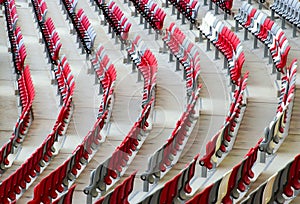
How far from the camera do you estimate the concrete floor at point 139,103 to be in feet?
19.5

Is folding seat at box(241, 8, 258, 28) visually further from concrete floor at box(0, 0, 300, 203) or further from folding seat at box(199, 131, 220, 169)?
folding seat at box(199, 131, 220, 169)

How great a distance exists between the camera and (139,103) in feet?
23.3

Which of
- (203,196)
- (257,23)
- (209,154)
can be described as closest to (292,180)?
(203,196)

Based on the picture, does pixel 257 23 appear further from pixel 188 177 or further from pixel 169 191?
pixel 169 191

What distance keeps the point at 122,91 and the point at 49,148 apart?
1.34 meters

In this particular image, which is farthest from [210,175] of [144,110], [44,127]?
[44,127]

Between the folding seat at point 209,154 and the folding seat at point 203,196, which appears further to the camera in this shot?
the folding seat at point 209,154

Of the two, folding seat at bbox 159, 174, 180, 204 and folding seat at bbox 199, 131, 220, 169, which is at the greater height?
folding seat at bbox 159, 174, 180, 204

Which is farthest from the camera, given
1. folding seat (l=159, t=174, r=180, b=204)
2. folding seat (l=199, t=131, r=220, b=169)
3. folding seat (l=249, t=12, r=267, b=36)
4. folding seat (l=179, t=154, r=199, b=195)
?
folding seat (l=249, t=12, r=267, b=36)

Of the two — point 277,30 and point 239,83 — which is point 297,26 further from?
point 239,83

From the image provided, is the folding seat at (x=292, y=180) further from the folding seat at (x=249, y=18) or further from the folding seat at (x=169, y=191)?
the folding seat at (x=249, y=18)

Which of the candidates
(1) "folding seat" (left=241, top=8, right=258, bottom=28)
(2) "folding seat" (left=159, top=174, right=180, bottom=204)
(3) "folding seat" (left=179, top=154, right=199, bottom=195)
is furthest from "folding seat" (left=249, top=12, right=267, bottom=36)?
(2) "folding seat" (left=159, top=174, right=180, bottom=204)

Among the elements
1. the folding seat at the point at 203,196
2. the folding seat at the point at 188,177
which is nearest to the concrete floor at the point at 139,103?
the folding seat at the point at 188,177

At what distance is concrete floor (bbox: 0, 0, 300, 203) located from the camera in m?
5.95
